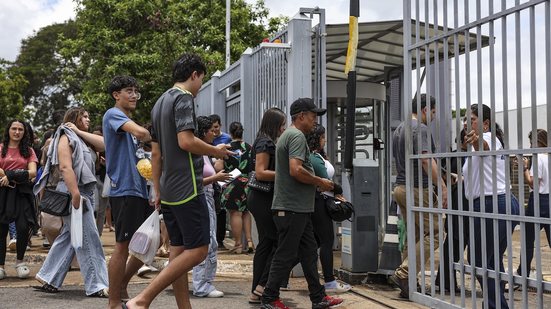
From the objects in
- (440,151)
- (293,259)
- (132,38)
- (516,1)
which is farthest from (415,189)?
(132,38)

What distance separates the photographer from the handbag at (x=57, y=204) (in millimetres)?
7316

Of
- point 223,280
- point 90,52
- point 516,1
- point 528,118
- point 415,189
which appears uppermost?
point 90,52

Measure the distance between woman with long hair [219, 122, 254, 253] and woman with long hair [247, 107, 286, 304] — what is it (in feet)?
8.70

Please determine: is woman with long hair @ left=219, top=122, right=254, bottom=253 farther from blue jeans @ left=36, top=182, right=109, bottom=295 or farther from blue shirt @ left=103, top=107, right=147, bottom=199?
blue shirt @ left=103, top=107, right=147, bottom=199

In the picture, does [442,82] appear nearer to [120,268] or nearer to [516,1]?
[516,1]

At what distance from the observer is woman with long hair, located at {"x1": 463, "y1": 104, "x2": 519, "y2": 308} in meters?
5.55

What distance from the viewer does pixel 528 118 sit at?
5309mm

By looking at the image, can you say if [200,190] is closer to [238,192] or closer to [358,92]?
[238,192]

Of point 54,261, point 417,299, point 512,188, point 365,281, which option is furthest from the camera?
point 365,281

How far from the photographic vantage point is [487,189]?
5.70 m

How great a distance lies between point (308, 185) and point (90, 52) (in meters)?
25.8

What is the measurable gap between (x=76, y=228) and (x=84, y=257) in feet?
1.00

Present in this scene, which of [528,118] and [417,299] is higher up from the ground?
[528,118]

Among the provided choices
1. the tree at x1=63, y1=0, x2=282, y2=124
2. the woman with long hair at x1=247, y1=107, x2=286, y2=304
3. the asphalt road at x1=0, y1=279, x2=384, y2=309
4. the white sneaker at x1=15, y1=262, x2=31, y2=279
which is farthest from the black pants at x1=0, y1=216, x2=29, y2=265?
the tree at x1=63, y1=0, x2=282, y2=124
